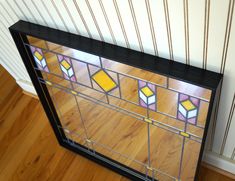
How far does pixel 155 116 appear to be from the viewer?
1.06 meters

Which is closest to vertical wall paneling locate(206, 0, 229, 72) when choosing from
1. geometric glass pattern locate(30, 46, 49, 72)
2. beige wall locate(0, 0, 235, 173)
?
beige wall locate(0, 0, 235, 173)

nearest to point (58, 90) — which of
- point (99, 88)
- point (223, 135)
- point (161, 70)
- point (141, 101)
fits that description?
point (99, 88)

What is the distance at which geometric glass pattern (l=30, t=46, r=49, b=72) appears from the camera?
1.17 m

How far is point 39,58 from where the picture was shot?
119cm

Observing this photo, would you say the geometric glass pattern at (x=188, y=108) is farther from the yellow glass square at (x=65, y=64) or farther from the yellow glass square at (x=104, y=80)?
the yellow glass square at (x=65, y=64)

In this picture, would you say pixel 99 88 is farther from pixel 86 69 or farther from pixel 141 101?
pixel 141 101

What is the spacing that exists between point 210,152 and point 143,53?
2.16 feet

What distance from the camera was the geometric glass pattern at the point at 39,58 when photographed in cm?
117

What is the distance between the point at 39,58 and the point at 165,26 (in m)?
0.62

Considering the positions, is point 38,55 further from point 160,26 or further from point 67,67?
point 160,26

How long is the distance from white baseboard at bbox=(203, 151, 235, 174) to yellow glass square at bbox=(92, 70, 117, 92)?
57 cm

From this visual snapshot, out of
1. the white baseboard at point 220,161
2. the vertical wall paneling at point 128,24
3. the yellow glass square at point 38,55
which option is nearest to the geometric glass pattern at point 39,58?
the yellow glass square at point 38,55

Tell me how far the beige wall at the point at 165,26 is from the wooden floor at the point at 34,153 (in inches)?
25.7

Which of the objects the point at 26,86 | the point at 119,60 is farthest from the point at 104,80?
the point at 26,86
